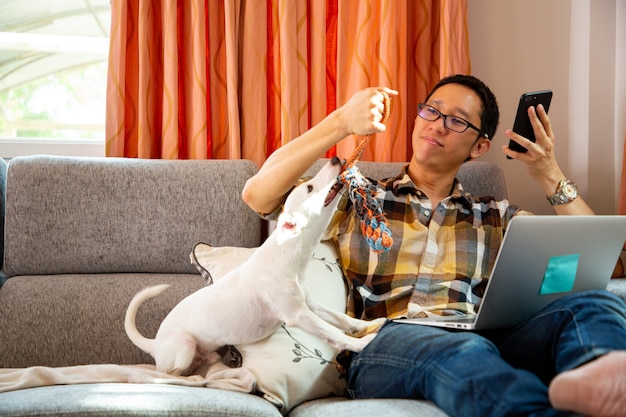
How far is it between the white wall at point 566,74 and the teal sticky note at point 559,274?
1.17 meters

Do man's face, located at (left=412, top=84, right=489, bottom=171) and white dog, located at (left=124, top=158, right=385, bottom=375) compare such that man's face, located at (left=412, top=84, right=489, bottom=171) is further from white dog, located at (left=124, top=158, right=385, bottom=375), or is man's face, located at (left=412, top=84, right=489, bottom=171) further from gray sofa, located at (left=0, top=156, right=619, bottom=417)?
white dog, located at (left=124, top=158, right=385, bottom=375)

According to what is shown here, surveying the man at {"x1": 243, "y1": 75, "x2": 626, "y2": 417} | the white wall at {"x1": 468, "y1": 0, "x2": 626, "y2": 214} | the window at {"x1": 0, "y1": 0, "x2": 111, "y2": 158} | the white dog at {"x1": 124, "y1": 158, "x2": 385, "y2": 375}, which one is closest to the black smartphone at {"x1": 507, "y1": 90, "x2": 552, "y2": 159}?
the man at {"x1": 243, "y1": 75, "x2": 626, "y2": 417}

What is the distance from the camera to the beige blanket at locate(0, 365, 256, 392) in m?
1.33

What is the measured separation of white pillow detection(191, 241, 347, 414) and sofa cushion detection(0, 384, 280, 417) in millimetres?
107

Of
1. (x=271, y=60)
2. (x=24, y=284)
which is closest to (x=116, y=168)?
(x=24, y=284)

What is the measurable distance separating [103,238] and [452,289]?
1009 mm

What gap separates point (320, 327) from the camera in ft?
4.19

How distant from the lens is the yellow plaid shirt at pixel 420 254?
1.58 m

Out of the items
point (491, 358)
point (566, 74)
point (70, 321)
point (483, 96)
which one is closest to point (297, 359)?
point (491, 358)

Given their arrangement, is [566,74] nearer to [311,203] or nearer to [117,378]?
[311,203]

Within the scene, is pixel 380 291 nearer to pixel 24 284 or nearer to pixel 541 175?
pixel 541 175

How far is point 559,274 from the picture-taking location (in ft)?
4.37

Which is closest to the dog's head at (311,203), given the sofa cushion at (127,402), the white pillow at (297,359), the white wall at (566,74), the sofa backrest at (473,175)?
the white pillow at (297,359)

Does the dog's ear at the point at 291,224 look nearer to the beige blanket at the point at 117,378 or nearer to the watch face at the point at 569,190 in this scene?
the beige blanket at the point at 117,378
